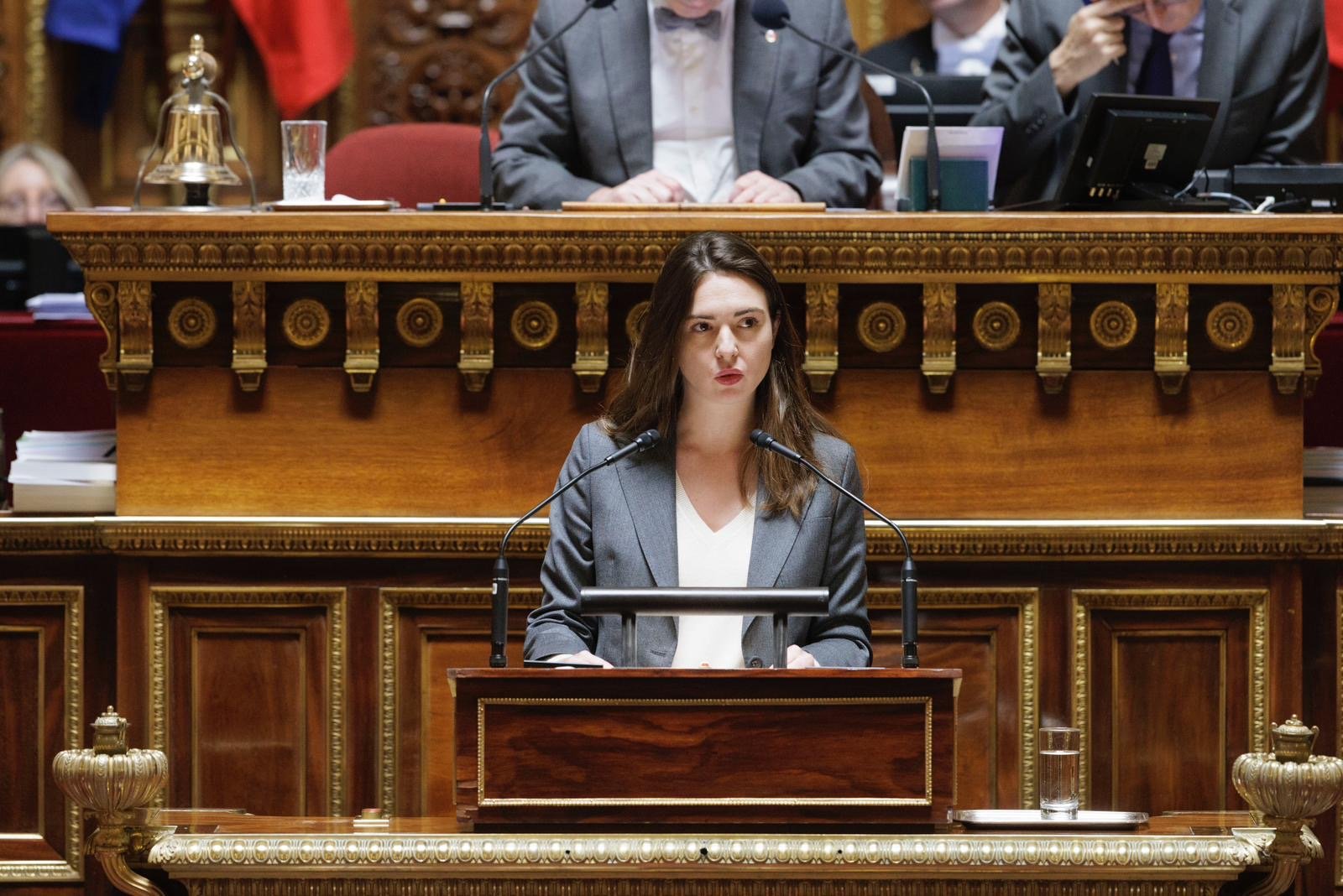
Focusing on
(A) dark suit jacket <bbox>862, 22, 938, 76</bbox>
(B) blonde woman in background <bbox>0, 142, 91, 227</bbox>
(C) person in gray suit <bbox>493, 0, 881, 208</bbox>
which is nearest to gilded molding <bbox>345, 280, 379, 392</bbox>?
(C) person in gray suit <bbox>493, 0, 881, 208</bbox>

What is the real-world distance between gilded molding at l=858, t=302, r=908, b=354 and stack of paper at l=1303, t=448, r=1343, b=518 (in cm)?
87

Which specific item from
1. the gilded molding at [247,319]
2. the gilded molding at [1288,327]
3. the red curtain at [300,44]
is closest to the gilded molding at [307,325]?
the gilded molding at [247,319]

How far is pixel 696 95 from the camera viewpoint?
4.84 m

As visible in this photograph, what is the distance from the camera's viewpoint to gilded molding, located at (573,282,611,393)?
3.88 m

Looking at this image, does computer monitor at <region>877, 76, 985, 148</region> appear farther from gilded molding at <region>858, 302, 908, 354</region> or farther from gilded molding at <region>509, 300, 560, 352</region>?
gilded molding at <region>509, 300, 560, 352</region>

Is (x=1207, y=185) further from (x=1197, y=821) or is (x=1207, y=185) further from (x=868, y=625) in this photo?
(x=1197, y=821)

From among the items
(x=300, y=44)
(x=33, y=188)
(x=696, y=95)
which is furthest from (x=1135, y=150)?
(x=300, y=44)

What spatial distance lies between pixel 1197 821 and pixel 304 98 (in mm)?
5182

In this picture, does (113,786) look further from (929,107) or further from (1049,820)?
(929,107)

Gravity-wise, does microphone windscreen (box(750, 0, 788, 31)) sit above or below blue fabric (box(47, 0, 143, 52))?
below

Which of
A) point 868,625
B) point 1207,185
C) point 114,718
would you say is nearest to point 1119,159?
point 1207,185

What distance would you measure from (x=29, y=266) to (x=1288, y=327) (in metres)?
3.49

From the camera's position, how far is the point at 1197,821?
119 inches

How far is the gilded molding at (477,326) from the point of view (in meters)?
3.89
